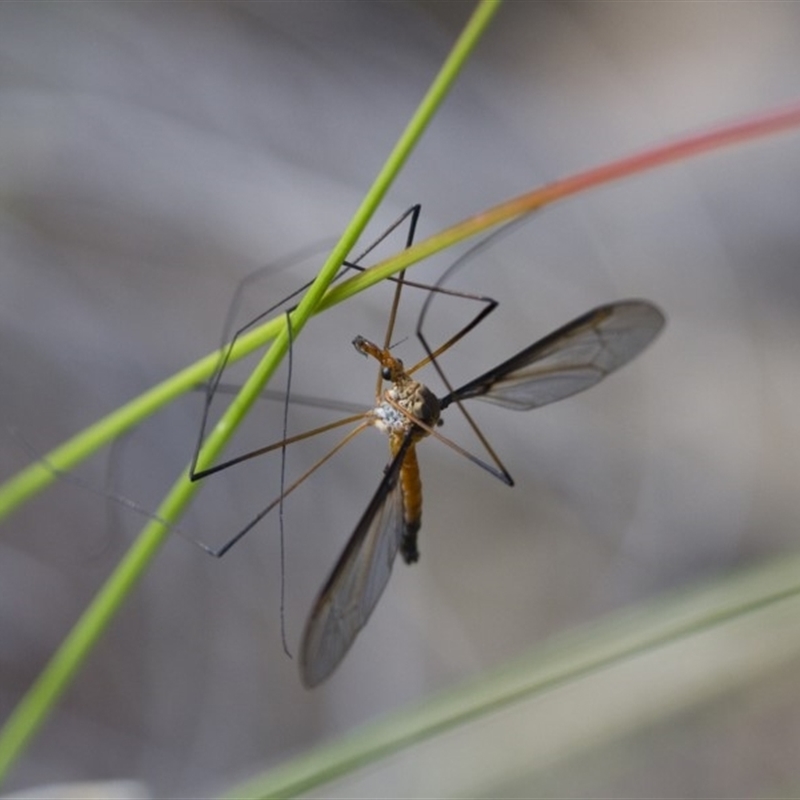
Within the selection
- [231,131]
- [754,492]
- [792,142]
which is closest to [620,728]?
[754,492]

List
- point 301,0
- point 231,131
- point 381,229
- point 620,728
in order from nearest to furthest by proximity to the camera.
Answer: point 620,728
point 381,229
point 231,131
point 301,0

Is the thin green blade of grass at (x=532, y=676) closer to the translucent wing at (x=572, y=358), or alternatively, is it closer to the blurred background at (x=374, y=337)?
the translucent wing at (x=572, y=358)

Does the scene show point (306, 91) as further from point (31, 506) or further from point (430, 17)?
point (31, 506)

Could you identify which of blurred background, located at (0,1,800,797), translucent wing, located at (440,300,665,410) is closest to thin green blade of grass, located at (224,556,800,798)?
translucent wing, located at (440,300,665,410)

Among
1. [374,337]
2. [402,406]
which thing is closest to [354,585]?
[402,406]

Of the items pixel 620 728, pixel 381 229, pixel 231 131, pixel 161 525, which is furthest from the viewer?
pixel 231 131
